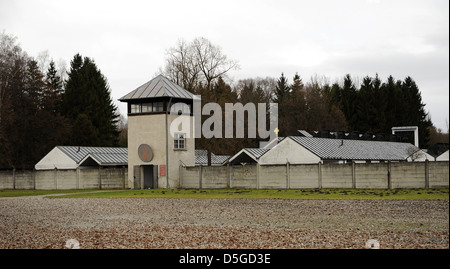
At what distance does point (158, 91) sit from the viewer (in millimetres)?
43062

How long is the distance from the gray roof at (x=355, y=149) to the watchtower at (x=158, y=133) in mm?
8765

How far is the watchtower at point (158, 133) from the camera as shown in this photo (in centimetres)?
4256

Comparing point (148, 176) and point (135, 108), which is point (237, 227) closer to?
point (148, 176)

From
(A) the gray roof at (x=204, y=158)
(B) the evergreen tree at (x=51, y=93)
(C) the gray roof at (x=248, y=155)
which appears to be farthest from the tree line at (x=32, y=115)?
(C) the gray roof at (x=248, y=155)

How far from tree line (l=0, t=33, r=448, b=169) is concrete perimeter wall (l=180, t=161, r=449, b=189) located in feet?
26.8

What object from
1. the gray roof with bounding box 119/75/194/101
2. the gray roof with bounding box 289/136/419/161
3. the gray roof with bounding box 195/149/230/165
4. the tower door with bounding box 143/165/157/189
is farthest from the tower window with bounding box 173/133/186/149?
the gray roof with bounding box 195/149/230/165

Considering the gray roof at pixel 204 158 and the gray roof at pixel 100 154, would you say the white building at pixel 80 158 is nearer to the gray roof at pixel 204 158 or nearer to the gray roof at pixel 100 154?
the gray roof at pixel 100 154

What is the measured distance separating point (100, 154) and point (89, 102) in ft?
86.5

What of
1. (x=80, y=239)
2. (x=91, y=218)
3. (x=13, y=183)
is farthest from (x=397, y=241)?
(x=13, y=183)

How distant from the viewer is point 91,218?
66.4 ft

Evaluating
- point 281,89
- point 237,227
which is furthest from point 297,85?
point 237,227

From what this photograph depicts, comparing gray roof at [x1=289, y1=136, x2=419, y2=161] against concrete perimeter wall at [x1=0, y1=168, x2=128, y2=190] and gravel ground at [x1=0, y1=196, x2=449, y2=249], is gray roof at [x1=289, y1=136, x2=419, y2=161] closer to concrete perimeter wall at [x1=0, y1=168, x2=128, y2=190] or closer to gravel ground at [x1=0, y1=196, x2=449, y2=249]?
concrete perimeter wall at [x1=0, y1=168, x2=128, y2=190]
